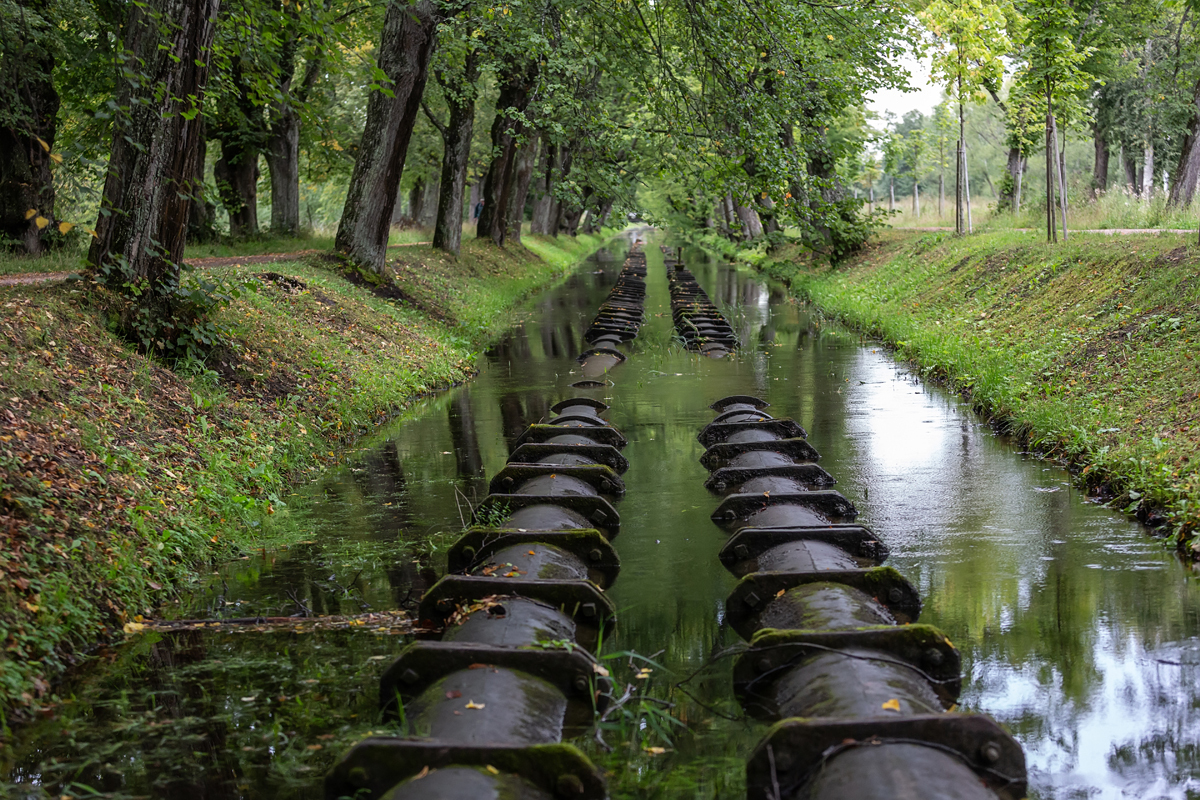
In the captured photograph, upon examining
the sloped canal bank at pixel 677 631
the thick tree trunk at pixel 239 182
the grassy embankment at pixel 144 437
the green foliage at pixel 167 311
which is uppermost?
the thick tree trunk at pixel 239 182

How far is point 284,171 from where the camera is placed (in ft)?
84.5

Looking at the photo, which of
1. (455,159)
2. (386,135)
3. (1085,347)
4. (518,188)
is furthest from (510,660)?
(518,188)

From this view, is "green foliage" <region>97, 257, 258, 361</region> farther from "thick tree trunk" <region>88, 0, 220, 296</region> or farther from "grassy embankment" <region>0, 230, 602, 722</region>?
"grassy embankment" <region>0, 230, 602, 722</region>

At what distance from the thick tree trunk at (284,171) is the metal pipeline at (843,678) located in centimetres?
2082

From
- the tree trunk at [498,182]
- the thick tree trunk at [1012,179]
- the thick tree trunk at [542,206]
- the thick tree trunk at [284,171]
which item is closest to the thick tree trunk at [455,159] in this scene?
the tree trunk at [498,182]

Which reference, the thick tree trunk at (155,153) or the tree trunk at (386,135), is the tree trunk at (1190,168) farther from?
the thick tree trunk at (155,153)

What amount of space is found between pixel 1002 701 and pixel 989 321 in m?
10.8

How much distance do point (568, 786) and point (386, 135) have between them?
15.0 metres

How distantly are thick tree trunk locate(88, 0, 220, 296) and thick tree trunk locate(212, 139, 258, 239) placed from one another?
15.0 meters

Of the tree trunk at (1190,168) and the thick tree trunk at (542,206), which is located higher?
the thick tree trunk at (542,206)

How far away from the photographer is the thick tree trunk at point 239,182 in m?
24.3

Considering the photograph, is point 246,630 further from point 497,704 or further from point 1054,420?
point 1054,420

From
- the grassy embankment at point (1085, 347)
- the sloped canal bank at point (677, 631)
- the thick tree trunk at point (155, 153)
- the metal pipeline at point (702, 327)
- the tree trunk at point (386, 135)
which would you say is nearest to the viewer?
the sloped canal bank at point (677, 631)

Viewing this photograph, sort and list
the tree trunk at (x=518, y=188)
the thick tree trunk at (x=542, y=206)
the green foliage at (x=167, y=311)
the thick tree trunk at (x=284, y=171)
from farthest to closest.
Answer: the thick tree trunk at (x=542, y=206), the tree trunk at (x=518, y=188), the thick tree trunk at (x=284, y=171), the green foliage at (x=167, y=311)
